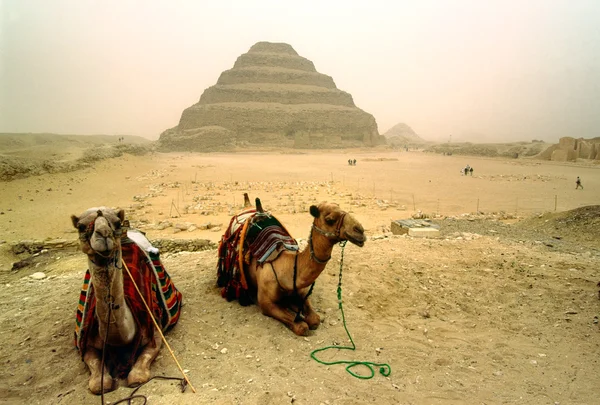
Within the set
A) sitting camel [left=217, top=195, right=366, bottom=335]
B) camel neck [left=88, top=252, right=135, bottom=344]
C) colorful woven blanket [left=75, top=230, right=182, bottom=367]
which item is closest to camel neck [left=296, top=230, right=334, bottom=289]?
sitting camel [left=217, top=195, right=366, bottom=335]

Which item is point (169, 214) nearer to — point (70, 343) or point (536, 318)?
point (70, 343)

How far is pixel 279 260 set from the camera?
3596 millimetres

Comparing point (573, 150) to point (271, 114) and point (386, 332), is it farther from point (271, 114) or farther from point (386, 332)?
point (271, 114)

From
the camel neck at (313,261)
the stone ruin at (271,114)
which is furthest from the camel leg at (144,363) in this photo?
the stone ruin at (271,114)

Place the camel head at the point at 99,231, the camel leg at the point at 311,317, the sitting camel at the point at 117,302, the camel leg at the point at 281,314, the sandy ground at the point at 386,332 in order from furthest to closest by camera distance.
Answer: the camel leg at the point at 311,317, the camel leg at the point at 281,314, the sandy ground at the point at 386,332, the sitting camel at the point at 117,302, the camel head at the point at 99,231

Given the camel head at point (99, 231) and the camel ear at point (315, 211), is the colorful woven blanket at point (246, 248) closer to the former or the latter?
the camel ear at point (315, 211)

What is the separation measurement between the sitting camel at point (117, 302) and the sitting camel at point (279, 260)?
2.33ft

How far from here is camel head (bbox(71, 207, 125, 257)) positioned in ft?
7.84

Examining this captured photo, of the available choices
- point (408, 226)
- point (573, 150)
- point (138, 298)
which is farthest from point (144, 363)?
point (573, 150)

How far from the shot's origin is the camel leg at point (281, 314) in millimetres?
3443

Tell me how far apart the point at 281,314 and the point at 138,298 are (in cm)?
125

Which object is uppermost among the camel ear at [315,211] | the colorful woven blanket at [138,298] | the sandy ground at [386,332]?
the camel ear at [315,211]

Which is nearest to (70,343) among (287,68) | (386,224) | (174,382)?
(174,382)

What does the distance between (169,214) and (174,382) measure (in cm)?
914
